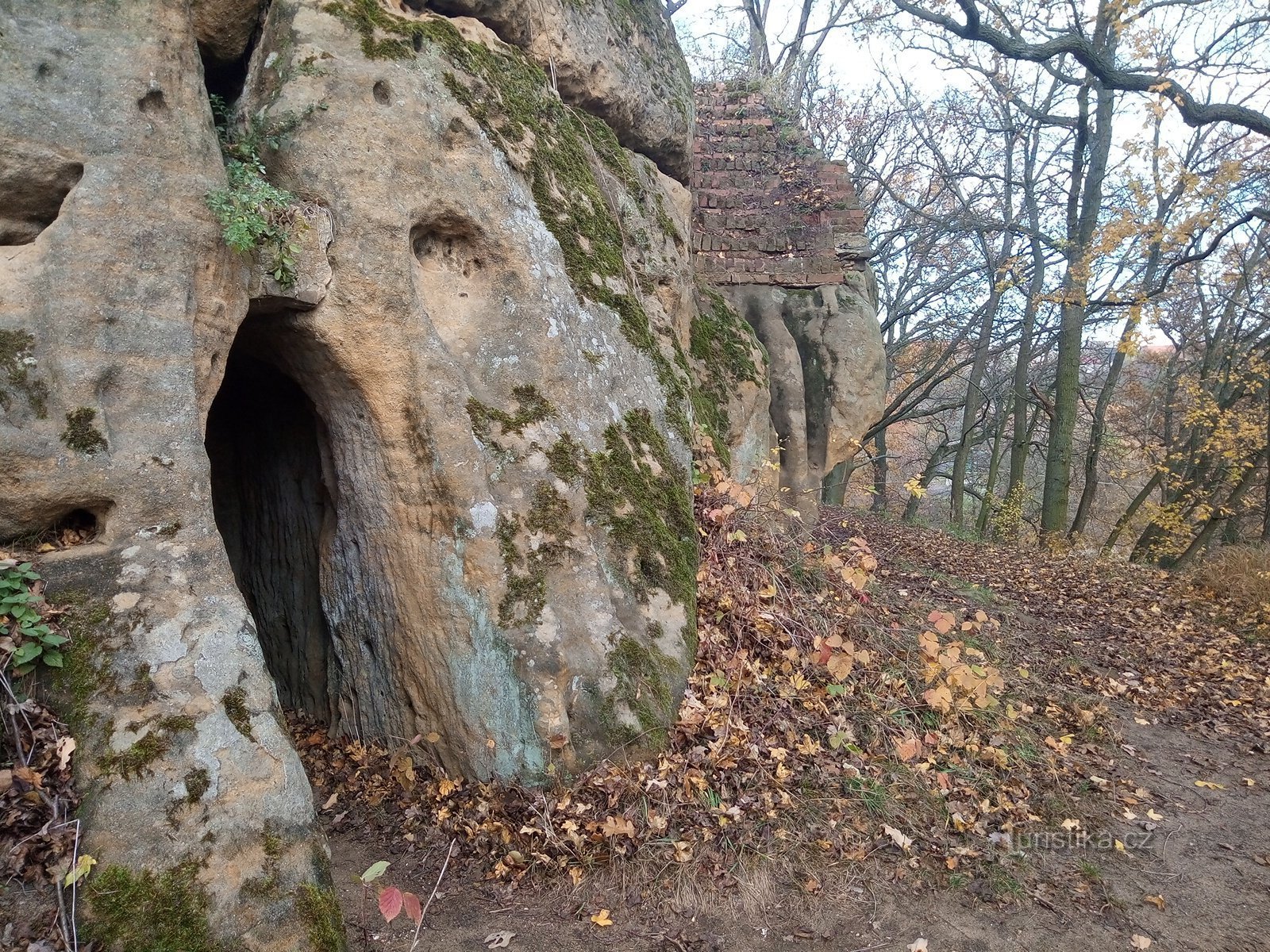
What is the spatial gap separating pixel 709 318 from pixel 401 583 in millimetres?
5019

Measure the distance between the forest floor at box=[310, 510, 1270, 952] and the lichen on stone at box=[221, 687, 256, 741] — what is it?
102 centimetres

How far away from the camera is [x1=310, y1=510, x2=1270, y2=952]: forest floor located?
3486 mm

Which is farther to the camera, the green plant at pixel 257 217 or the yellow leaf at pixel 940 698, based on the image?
the yellow leaf at pixel 940 698

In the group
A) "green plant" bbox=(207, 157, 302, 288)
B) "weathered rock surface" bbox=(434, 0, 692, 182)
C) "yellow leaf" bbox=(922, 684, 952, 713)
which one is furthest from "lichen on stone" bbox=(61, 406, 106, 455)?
"yellow leaf" bbox=(922, 684, 952, 713)

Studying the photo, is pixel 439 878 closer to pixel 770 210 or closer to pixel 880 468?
pixel 770 210

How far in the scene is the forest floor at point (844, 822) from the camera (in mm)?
3486

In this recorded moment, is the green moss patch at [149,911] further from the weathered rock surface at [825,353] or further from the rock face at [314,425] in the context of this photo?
the weathered rock surface at [825,353]

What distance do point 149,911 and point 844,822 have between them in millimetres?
3062

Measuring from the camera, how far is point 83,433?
3117 mm

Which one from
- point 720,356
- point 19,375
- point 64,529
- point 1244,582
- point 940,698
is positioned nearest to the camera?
point 19,375

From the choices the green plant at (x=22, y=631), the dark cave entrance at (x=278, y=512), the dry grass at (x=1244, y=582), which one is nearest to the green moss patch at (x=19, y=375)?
the green plant at (x=22, y=631)

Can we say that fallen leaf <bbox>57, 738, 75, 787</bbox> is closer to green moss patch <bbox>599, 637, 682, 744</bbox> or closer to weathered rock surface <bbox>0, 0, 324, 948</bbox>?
weathered rock surface <bbox>0, 0, 324, 948</bbox>

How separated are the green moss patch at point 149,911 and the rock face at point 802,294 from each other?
723cm

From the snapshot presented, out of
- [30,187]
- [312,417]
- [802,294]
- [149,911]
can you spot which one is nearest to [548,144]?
[312,417]
